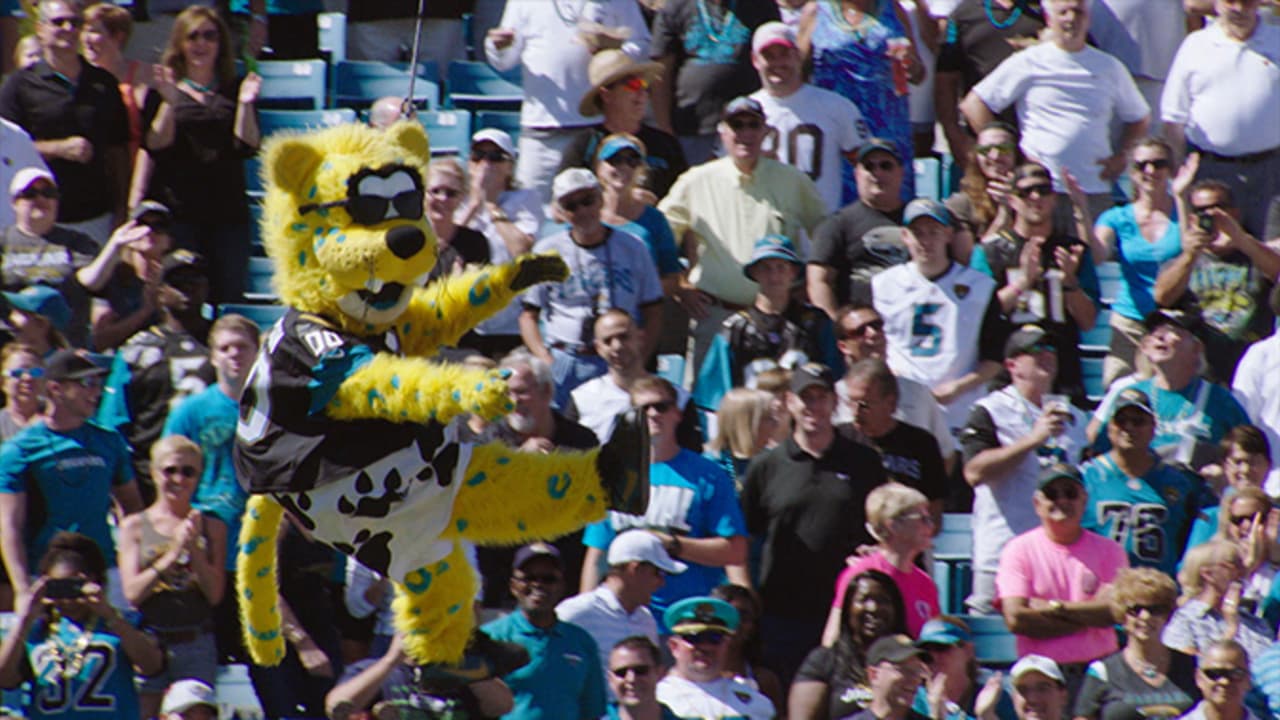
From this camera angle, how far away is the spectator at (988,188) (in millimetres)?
9086

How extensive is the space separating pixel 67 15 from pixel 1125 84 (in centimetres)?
444

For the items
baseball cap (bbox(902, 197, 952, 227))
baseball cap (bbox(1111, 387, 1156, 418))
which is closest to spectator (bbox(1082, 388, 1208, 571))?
baseball cap (bbox(1111, 387, 1156, 418))

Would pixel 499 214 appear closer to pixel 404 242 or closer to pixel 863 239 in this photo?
pixel 863 239

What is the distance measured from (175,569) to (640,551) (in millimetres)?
1508

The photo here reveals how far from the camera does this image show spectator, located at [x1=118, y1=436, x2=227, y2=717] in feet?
24.1

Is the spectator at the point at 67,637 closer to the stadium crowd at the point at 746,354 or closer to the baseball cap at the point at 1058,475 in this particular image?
the stadium crowd at the point at 746,354

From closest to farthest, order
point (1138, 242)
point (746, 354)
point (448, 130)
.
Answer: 1. point (746, 354)
2. point (1138, 242)
3. point (448, 130)

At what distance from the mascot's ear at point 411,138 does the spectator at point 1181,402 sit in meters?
3.55

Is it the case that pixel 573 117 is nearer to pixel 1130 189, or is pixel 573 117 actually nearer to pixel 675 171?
pixel 675 171

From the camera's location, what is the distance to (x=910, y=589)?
7410mm

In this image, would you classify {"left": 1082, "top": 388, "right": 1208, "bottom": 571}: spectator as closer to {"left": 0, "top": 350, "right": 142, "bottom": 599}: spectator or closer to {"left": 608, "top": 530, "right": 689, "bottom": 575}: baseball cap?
{"left": 608, "top": 530, "right": 689, "bottom": 575}: baseball cap

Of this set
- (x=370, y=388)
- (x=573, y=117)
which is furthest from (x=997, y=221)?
(x=370, y=388)

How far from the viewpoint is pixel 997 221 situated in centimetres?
905

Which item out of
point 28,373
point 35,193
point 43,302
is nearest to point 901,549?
point 28,373
